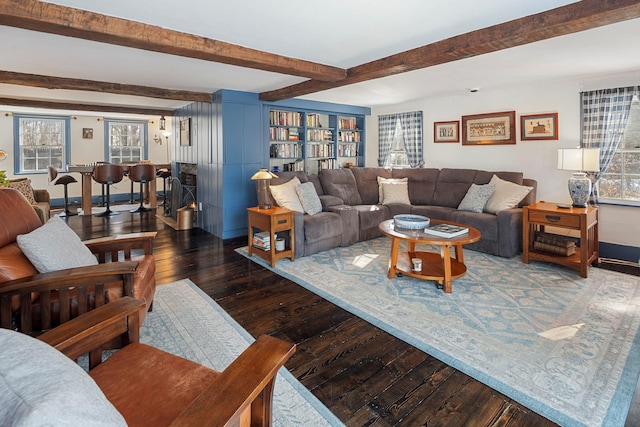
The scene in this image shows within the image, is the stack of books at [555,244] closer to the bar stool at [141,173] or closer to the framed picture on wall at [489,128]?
the framed picture on wall at [489,128]

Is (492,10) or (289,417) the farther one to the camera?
(492,10)

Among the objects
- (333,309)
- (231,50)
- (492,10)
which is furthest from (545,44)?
(333,309)

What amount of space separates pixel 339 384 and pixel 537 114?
4.67 m

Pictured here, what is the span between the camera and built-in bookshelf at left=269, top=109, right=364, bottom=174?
19.7 feet

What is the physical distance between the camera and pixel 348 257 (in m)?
4.20

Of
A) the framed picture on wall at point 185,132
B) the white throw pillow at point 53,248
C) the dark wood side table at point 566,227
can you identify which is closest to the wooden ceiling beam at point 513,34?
the dark wood side table at point 566,227

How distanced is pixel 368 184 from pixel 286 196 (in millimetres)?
1877

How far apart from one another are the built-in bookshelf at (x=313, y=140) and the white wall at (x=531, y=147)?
1516 mm

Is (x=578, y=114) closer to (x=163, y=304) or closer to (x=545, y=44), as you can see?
(x=545, y=44)

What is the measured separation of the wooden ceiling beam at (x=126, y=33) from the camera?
215 centimetres

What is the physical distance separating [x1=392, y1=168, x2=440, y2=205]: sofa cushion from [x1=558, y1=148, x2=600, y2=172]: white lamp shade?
1909 millimetres

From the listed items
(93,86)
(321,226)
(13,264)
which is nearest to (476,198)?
(321,226)

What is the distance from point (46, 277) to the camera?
1.83m

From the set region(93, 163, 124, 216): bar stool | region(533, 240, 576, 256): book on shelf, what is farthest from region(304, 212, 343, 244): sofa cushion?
region(93, 163, 124, 216): bar stool
